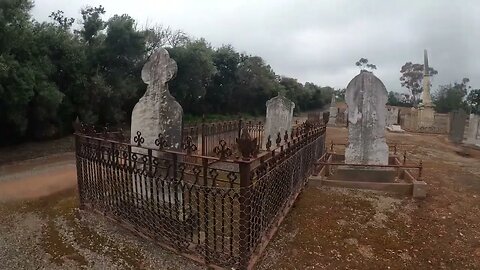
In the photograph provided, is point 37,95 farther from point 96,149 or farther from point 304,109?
point 304,109

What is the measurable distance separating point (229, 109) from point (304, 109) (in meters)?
14.4

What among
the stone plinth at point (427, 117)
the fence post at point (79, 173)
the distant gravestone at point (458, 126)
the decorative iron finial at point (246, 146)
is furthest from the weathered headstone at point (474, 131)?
the fence post at point (79, 173)

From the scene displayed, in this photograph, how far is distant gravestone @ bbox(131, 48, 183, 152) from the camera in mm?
5410

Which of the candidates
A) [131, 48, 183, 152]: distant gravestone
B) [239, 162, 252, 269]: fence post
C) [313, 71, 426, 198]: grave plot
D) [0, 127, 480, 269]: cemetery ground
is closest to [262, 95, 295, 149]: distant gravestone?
[313, 71, 426, 198]: grave plot

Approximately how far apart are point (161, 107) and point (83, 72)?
12.4 metres

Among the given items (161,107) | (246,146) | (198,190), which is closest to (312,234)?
(198,190)

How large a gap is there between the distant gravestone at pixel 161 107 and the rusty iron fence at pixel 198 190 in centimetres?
42

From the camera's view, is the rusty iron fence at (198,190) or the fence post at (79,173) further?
the fence post at (79,173)

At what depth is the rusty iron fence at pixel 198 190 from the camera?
3.70m

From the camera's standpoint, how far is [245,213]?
11.8 feet

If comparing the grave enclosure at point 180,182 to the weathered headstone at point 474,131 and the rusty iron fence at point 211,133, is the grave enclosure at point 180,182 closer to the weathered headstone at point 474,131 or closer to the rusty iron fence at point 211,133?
the rusty iron fence at point 211,133

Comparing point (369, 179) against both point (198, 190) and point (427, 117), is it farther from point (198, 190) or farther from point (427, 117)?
point (427, 117)

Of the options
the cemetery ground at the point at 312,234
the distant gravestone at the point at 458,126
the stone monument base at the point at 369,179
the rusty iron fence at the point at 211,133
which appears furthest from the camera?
the distant gravestone at the point at 458,126

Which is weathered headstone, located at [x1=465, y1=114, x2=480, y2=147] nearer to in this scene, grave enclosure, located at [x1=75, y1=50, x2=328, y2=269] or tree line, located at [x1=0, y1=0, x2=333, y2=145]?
grave enclosure, located at [x1=75, y1=50, x2=328, y2=269]
